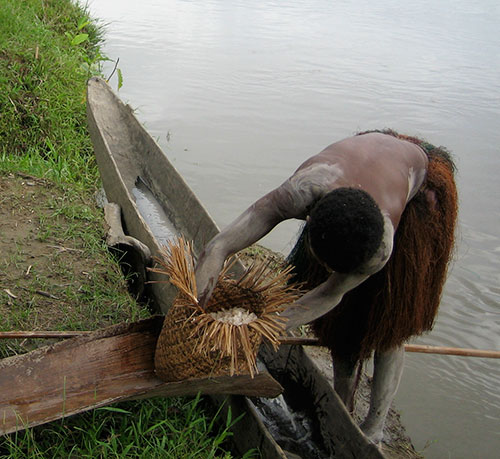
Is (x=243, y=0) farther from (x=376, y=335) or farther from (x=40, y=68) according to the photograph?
(x=376, y=335)

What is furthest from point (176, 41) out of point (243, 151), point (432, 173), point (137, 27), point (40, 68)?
point (432, 173)

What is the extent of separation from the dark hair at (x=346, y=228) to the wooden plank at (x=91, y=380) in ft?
2.09

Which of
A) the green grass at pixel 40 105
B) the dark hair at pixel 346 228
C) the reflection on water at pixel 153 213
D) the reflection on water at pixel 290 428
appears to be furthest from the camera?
the green grass at pixel 40 105

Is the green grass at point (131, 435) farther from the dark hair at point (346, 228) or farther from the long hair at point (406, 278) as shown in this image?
the dark hair at point (346, 228)

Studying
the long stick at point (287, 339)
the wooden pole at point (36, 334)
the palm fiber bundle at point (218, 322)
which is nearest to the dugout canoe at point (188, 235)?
the long stick at point (287, 339)

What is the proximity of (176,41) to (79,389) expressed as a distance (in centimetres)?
830

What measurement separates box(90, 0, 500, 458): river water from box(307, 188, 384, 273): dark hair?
184 centimetres

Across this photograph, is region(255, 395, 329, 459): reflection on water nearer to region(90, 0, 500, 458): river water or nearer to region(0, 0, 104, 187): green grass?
region(90, 0, 500, 458): river water

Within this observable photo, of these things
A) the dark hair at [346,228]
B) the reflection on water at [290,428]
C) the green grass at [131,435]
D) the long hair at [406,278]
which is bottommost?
the reflection on water at [290,428]

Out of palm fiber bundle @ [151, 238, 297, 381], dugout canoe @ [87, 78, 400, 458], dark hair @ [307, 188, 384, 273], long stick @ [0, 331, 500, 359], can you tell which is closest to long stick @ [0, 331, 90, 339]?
long stick @ [0, 331, 500, 359]

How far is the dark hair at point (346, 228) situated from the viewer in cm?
174

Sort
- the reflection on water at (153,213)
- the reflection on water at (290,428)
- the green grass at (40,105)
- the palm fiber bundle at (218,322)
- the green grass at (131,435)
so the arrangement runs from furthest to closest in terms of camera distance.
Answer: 1. the green grass at (40,105)
2. the reflection on water at (153,213)
3. the reflection on water at (290,428)
4. the green grass at (131,435)
5. the palm fiber bundle at (218,322)

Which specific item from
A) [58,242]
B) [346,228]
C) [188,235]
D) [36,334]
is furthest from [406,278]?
[58,242]

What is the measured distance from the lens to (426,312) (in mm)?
2463
